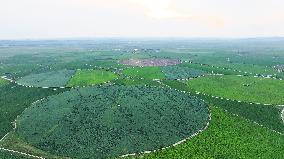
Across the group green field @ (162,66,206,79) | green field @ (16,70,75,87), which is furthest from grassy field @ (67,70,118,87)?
green field @ (162,66,206,79)

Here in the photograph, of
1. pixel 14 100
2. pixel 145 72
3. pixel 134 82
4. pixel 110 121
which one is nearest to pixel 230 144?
pixel 110 121

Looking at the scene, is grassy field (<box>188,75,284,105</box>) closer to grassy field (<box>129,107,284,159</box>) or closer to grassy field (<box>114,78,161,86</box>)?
grassy field (<box>114,78,161,86</box>)

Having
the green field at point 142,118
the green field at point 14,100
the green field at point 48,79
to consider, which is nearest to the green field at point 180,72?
the green field at point 142,118

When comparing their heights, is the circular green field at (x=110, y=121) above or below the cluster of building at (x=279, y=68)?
above

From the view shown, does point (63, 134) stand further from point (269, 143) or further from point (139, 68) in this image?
point (139, 68)

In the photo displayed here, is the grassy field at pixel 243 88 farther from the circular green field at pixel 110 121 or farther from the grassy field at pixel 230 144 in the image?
the grassy field at pixel 230 144

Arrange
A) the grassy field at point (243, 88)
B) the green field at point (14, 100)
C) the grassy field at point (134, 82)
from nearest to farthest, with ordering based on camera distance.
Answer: the green field at point (14, 100) → the grassy field at point (243, 88) → the grassy field at point (134, 82)

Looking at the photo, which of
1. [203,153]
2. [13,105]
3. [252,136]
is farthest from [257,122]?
[13,105]
